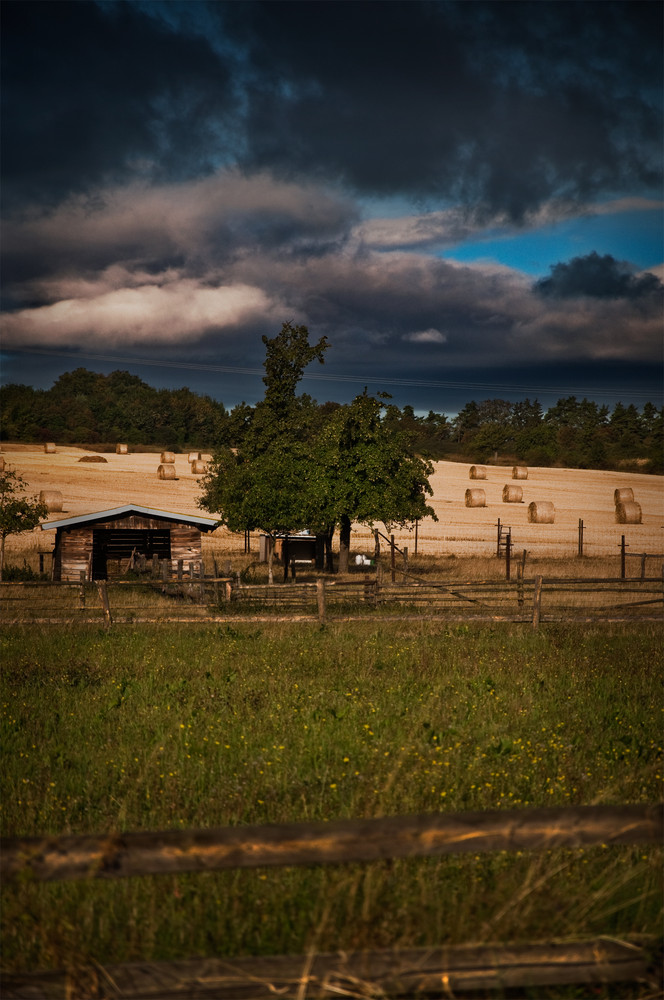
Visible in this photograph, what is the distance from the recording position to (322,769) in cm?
703

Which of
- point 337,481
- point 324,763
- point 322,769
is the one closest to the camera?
point 322,769

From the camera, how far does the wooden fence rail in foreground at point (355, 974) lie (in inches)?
136

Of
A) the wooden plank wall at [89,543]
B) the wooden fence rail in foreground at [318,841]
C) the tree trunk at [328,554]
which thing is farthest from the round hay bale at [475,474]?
the wooden fence rail in foreground at [318,841]

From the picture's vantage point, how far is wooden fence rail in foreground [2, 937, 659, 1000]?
3467mm

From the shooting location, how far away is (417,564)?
3462 cm

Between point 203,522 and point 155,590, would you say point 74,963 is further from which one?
point 203,522

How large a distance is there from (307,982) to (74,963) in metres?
1.21

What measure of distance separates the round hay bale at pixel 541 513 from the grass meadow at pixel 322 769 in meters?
36.8

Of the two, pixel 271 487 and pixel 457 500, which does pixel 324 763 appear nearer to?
pixel 271 487

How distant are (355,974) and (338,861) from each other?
1.86 ft

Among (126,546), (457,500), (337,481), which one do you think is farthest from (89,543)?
(457,500)

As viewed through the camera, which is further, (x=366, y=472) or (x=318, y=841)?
(x=366, y=472)

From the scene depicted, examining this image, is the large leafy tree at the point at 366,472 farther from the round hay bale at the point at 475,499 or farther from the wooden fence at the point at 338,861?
the wooden fence at the point at 338,861

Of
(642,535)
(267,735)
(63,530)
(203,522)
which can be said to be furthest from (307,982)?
(642,535)
